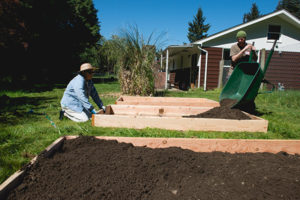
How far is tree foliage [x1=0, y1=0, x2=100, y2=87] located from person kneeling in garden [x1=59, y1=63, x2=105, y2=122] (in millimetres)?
9158

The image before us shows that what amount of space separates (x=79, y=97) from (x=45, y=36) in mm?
17083

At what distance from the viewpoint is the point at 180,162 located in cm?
192

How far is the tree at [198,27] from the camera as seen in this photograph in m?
70.4

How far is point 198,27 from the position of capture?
7044cm

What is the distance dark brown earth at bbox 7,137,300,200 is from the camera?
152 centimetres

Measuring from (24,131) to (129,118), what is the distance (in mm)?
1577

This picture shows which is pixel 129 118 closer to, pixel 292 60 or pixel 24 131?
pixel 24 131

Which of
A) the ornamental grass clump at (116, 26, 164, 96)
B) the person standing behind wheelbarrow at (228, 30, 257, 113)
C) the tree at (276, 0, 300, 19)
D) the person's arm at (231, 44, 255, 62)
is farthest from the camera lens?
the tree at (276, 0, 300, 19)

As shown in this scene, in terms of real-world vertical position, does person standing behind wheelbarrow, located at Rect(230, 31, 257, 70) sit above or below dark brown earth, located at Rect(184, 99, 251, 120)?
above

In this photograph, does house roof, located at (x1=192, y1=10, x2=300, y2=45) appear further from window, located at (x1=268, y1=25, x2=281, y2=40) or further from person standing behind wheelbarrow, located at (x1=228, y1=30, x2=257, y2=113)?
person standing behind wheelbarrow, located at (x1=228, y1=30, x2=257, y2=113)

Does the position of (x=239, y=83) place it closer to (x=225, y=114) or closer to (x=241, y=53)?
(x=241, y=53)

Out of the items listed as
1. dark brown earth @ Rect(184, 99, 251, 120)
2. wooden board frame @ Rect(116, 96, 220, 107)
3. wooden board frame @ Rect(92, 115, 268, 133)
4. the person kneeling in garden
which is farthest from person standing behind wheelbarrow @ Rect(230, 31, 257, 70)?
the person kneeling in garden

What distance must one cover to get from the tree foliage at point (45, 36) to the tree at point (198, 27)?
48.0 m

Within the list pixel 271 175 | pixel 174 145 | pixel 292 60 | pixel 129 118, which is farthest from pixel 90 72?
pixel 292 60
